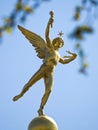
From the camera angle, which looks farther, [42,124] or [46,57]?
[46,57]

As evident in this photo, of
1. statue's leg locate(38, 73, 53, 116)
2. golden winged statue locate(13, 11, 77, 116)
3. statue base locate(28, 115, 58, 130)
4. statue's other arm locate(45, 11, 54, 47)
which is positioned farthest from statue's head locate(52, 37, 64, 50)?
statue base locate(28, 115, 58, 130)

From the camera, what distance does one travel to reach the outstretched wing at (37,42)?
12.8m

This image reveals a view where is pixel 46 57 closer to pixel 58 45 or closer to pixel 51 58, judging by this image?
pixel 51 58

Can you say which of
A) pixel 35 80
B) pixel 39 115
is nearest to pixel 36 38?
pixel 35 80

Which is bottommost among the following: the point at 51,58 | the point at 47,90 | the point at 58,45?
the point at 47,90

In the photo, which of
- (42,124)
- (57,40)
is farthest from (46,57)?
(42,124)

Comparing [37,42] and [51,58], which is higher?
[37,42]

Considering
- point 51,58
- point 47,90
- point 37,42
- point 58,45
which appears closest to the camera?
point 47,90

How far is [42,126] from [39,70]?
1976 millimetres

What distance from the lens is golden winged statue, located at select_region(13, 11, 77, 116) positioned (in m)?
12.3

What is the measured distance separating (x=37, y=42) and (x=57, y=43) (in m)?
0.64

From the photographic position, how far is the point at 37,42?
13.0 meters

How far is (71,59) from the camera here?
13102 mm

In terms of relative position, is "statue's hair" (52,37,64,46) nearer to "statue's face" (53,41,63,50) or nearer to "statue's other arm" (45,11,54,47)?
"statue's face" (53,41,63,50)
